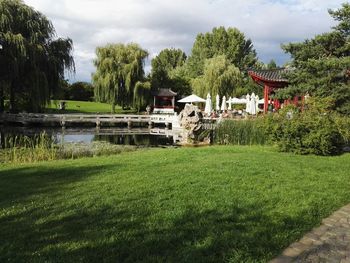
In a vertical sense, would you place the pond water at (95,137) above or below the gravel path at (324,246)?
above

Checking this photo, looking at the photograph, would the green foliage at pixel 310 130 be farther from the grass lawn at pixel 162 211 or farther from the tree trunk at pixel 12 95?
the tree trunk at pixel 12 95

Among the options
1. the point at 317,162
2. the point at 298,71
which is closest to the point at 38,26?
the point at 298,71

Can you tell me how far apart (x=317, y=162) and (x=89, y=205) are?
619 cm

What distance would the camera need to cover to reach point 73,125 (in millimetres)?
31828

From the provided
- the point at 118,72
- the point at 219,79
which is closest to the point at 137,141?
the point at 118,72

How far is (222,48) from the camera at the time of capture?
2156 inches

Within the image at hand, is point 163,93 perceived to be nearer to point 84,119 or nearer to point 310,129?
point 84,119

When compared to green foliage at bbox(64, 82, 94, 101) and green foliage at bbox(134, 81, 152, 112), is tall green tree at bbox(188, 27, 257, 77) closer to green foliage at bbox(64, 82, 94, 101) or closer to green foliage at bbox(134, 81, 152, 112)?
green foliage at bbox(64, 82, 94, 101)

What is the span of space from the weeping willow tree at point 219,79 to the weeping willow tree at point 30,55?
15.8 metres

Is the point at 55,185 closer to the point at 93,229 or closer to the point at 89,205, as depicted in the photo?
the point at 89,205

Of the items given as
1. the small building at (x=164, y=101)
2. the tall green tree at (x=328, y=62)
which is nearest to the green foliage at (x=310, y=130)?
the tall green tree at (x=328, y=62)

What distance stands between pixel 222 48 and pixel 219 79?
16.6 meters

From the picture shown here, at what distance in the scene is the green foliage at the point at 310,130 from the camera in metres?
10.7

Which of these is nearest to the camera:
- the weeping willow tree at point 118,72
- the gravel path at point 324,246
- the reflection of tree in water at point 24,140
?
the gravel path at point 324,246
